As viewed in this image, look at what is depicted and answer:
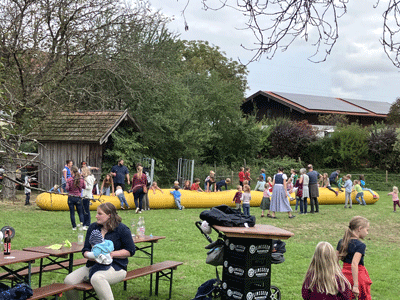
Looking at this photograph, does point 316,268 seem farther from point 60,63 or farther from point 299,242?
point 60,63

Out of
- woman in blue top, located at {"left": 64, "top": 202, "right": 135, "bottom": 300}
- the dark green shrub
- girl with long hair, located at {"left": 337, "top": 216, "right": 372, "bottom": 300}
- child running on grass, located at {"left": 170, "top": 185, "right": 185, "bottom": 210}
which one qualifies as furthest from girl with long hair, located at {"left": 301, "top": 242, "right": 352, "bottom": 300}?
the dark green shrub

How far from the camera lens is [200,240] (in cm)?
1161

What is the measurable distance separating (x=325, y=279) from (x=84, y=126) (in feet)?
59.0

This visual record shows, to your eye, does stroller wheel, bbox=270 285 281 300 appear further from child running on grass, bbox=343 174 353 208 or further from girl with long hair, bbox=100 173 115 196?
child running on grass, bbox=343 174 353 208

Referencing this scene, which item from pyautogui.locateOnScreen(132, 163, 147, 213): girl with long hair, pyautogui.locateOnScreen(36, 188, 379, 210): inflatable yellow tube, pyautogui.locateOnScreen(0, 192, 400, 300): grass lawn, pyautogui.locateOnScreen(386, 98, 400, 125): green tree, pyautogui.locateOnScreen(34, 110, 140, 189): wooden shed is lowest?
pyautogui.locateOnScreen(0, 192, 400, 300): grass lawn

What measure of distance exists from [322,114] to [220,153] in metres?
15.7

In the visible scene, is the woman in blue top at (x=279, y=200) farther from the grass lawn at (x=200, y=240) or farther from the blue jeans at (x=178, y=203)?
the blue jeans at (x=178, y=203)

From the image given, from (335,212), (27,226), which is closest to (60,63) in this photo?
(27,226)

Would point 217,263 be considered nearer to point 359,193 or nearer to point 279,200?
point 279,200

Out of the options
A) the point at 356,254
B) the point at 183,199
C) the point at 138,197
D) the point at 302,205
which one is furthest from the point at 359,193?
the point at 356,254

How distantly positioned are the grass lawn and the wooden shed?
2029mm

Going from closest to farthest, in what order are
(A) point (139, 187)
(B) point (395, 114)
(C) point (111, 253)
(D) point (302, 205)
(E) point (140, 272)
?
(C) point (111, 253) → (E) point (140, 272) → (A) point (139, 187) → (D) point (302, 205) → (B) point (395, 114)

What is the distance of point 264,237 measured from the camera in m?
5.78

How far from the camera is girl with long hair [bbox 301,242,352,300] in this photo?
4.76 metres
